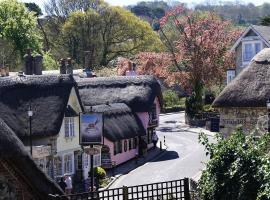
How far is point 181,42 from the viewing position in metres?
69.4

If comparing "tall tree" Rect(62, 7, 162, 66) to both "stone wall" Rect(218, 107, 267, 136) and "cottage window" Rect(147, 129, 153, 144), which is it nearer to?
"cottage window" Rect(147, 129, 153, 144)

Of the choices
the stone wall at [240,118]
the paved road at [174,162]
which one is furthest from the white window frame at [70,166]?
the stone wall at [240,118]

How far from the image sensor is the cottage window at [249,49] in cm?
5538

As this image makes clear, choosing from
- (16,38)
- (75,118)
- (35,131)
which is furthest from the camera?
(16,38)

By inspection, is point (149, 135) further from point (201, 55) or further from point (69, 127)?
point (69, 127)

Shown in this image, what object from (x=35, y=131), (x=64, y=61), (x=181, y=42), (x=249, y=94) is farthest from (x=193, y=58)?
(x=249, y=94)

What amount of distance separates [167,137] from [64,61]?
1302cm

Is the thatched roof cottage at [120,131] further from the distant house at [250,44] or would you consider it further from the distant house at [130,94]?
the distant house at [250,44]

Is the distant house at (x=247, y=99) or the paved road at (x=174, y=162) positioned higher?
the distant house at (x=247, y=99)

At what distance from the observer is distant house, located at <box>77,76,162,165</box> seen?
5322cm

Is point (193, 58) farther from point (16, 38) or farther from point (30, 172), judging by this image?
point (30, 172)

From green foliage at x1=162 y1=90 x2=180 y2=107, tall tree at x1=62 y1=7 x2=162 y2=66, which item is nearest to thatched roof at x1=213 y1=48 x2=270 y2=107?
green foliage at x1=162 y1=90 x2=180 y2=107

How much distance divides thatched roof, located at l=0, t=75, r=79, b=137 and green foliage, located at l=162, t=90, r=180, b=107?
1705 inches

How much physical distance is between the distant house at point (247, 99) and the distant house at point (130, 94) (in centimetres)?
2246
